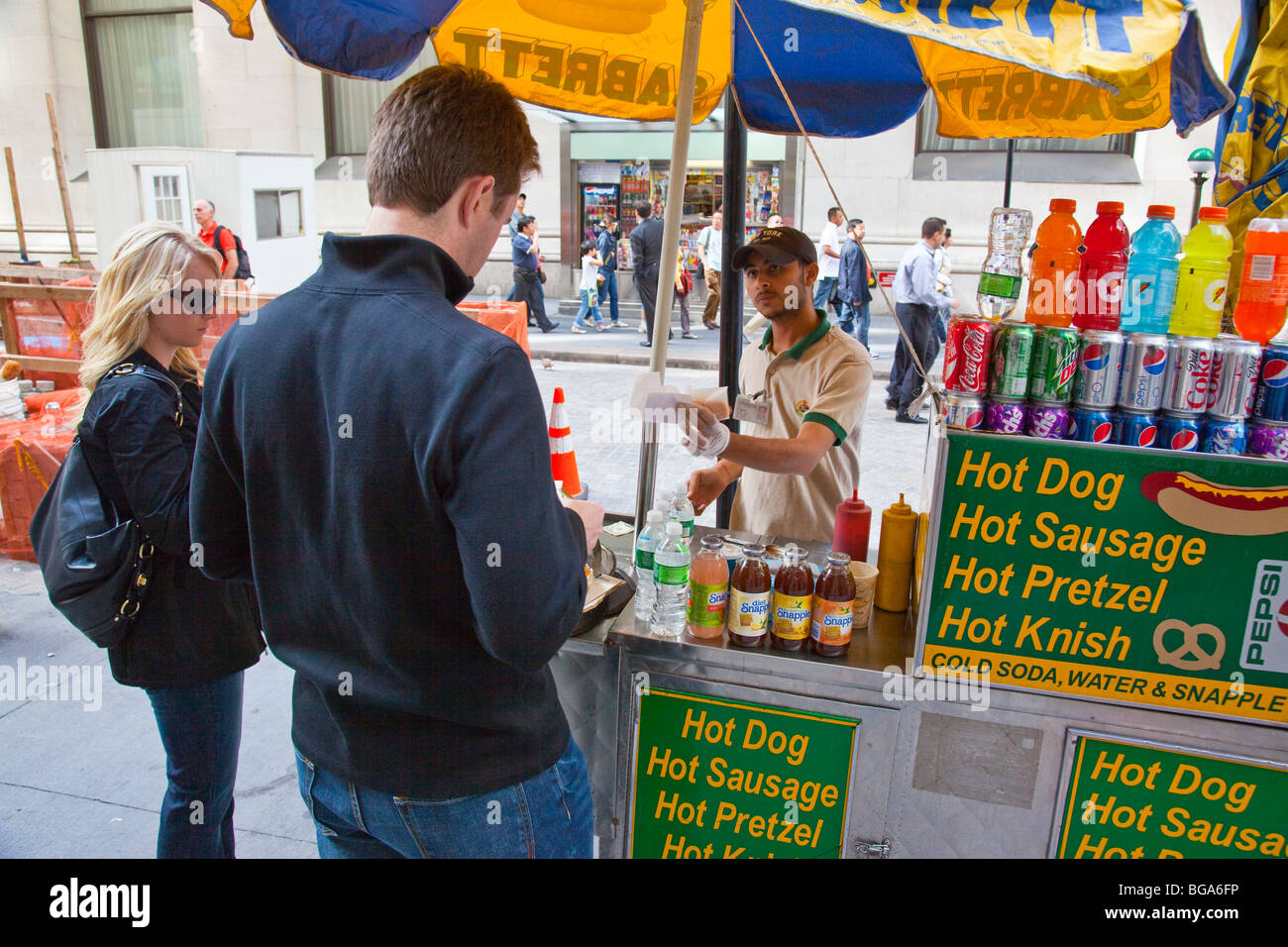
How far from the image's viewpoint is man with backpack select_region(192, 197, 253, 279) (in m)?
10.6

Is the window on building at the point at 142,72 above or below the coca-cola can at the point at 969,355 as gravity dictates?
above

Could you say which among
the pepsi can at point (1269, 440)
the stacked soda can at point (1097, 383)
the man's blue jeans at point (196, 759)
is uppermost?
the stacked soda can at point (1097, 383)

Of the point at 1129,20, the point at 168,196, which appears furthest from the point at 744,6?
the point at 168,196

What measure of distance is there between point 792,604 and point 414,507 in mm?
1155

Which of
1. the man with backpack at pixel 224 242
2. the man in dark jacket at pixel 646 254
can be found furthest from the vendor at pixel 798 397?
the man in dark jacket at pixel 646 254

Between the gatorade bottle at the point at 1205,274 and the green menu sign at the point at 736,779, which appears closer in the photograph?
the gatorade bottle at the point at 1205,274

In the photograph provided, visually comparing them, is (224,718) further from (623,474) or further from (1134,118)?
(623,474)

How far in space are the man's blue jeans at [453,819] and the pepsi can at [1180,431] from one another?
1.55m

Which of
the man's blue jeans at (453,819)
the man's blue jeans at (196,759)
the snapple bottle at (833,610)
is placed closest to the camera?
the man's blue jeans at (453,819)

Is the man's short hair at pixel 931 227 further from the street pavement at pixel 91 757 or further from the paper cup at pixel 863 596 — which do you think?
the paper cup at pixel 863 596

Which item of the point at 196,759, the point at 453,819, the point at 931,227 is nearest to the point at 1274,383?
the point at 453,819

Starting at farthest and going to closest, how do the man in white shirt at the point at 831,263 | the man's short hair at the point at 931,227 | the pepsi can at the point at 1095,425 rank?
the man in white shirt at the point at 831,263
the man's short hair at the point at 931,227
the pepsi can at the point at 1095,425

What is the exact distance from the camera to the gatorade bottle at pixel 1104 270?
2.05 meters
